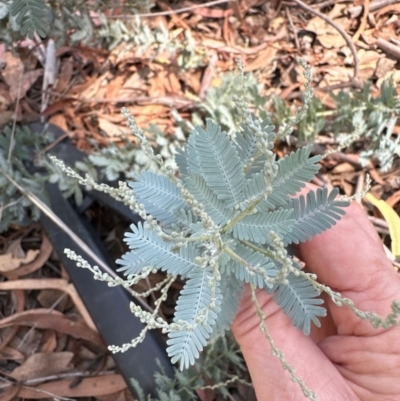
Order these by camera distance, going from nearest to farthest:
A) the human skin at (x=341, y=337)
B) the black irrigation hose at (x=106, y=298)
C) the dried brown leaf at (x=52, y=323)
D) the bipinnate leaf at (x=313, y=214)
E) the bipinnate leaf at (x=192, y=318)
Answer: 1. the bipinnate leaf at (x=192, y=318)
2. the bipinnate leaf at (x=313, y=214)
3. the human skin at (x=341, y=337)
4. the black irrigation hose at (x=106, y=298)
5. the dried brown leaf at (x=52, y=323)

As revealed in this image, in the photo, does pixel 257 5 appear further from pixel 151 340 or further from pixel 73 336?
pixel 73 336

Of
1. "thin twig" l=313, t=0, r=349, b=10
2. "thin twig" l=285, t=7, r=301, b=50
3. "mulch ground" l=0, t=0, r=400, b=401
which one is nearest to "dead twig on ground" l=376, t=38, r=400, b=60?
"mulch ground" l=0, t=0, r=400, b=401

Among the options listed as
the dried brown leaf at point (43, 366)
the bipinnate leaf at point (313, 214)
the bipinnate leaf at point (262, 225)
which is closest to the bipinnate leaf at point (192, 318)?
the bipinnate leaf at point (262, 225)

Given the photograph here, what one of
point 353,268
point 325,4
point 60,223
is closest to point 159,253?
point 353,268

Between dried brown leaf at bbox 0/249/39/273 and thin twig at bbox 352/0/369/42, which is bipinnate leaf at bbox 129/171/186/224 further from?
thin twig at bbox 352/0/369/42

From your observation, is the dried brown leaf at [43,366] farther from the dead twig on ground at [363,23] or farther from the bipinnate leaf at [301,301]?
the dead twig on ground at [363,23]

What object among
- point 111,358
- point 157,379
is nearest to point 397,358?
point 157,379
